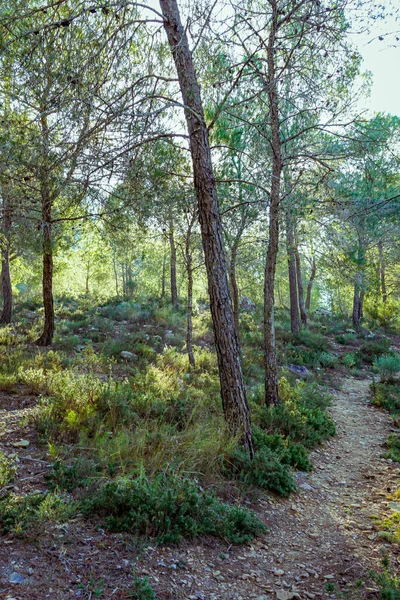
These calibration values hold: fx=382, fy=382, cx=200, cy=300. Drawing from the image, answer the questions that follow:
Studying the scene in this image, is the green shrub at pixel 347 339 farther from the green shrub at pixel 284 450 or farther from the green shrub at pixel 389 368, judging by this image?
the green shrub at pixel 284 450

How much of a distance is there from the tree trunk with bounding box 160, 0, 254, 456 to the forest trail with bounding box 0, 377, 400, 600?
1140 millimetres

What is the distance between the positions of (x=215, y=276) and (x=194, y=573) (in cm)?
317

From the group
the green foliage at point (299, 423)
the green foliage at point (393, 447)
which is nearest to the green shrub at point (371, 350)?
the green foliage at point (393, 447)

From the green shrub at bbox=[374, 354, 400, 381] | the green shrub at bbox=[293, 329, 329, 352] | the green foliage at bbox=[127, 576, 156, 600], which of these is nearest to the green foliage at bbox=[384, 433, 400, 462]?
the green shrub at bbox=[374, 354, 400, 381]

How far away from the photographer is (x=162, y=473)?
12.7 feet

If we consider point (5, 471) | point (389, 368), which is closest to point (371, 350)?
point (389, 368)

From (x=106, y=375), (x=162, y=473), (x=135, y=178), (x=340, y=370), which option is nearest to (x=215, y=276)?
(x=135, y=178)

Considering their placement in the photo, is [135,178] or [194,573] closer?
[194,573]

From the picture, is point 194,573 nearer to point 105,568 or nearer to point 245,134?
point 105,568

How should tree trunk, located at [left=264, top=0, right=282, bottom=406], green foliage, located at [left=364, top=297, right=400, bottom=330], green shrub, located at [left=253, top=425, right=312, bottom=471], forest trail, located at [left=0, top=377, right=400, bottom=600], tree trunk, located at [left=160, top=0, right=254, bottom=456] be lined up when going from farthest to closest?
green foliage, located at [left=364, top=297, right=400, bottom=330] < tree trunk, located at [left=264, top=0, right=282, bottom=406] < green shrub, located at [left=253, top=425, right=312, bottom=471] < tree trunk, located at [left=160, top=0, right=254, bottom=456] < forest trail, located at [left=0, top=377, right=400, bottom=600]

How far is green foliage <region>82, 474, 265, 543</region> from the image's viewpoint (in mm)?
3211

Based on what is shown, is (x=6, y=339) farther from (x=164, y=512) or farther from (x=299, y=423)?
(x=164, y=512)

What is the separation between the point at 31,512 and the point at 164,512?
3.56 feet

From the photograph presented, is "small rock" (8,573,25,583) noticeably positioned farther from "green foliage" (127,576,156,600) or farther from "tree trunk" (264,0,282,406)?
"tree trunk" (264,0,282,406)
